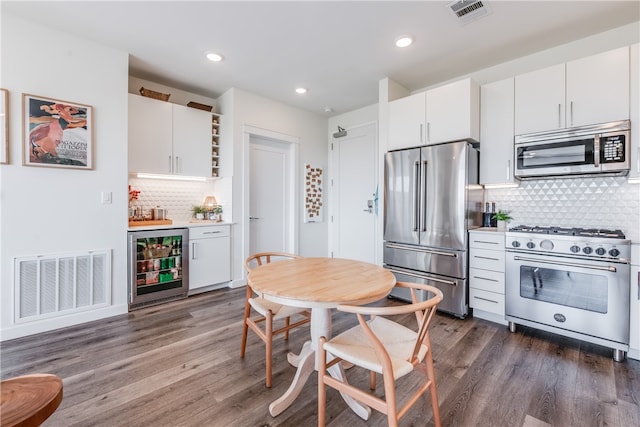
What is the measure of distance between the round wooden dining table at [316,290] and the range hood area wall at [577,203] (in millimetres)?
2156

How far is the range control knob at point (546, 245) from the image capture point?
97.0 inches

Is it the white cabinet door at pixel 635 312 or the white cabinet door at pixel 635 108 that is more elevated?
the white cabinet door at pixel 635 108

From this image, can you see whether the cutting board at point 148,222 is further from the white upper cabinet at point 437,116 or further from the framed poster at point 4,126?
the white upper cabinet at point 437,116

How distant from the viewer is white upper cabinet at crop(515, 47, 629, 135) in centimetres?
235

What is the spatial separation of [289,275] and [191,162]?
2724 millimetres

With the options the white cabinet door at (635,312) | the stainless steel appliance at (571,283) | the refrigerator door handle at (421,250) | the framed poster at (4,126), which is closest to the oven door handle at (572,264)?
the stainless steel appliance at (571,283)

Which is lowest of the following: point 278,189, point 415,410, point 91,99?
point 415,410

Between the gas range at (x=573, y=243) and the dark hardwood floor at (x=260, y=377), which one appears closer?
the dark hardwood floor at (x=260, y=377)

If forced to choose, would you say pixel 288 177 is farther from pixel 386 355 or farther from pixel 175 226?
pixel 386 355

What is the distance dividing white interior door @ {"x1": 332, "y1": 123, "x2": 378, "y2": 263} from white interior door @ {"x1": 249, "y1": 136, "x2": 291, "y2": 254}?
93 cm

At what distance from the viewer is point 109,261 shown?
2920mm

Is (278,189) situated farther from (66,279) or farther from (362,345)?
(362,345)

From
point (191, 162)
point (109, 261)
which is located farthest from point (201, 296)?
point (191, 162)

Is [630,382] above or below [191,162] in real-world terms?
below
